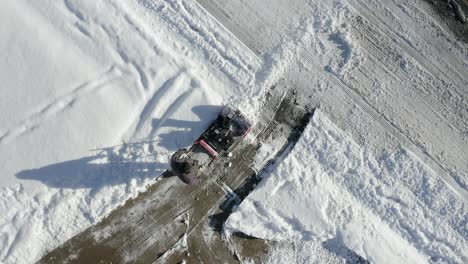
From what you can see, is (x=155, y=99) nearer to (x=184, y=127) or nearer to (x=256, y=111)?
(x=184, y=127)

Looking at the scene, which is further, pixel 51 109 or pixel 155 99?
pixel 155 99

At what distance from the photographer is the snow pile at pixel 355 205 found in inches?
264

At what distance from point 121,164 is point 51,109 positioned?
1.31 meters

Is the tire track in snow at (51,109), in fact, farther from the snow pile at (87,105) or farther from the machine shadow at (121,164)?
the machine shadow at (121,164)

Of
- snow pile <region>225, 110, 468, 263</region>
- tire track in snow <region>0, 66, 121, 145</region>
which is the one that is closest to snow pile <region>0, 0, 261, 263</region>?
tire track in snow <region>0, 66, 121, 145</region>

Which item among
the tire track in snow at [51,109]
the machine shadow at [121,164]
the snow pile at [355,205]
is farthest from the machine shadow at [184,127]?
the snow pile at [355,205]

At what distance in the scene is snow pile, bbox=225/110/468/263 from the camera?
22.0 feet

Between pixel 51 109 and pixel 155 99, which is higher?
pixel 155 99

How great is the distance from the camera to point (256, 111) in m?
6.88

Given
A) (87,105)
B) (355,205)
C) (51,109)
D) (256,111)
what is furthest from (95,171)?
(355,205)

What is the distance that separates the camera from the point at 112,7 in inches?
270

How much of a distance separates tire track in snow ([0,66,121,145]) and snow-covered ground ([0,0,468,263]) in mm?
21

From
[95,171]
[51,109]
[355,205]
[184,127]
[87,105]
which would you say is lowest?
[95,171]

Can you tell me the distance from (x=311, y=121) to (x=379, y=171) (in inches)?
51.2
